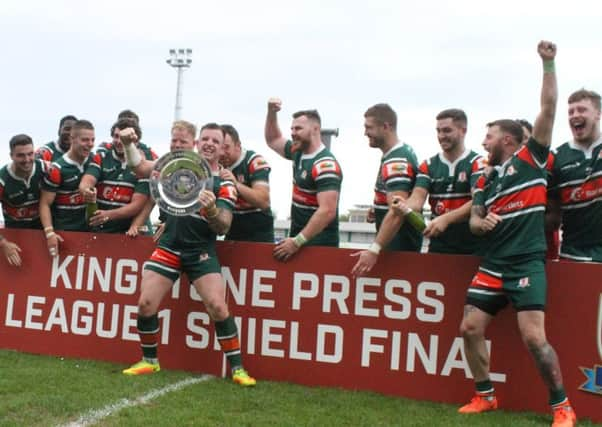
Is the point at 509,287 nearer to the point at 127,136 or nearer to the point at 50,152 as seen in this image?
the point at 127,136

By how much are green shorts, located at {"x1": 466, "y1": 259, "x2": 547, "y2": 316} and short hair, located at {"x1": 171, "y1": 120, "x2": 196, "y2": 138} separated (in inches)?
113

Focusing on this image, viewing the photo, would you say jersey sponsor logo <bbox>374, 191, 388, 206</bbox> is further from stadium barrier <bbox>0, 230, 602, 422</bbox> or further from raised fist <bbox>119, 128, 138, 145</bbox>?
raised fist <bbox>119, 128, 138, 145</bbox>

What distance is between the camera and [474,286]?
5.15m

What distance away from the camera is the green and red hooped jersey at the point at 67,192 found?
7.21m

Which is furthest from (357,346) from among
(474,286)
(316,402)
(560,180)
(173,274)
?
(560,180)

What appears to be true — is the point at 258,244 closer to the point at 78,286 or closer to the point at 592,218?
the point at 78,286

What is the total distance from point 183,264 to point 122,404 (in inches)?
54.7

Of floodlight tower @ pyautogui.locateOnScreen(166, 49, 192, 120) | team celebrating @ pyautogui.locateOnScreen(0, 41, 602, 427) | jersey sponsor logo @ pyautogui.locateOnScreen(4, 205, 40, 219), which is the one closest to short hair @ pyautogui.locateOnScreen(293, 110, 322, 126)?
team celebrating @ pyautogui.locateOnScreen(0, 41, 602, 427)

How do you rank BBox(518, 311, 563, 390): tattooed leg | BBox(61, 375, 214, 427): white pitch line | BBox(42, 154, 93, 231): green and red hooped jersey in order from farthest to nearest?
1. BBox(42, 154, 93, 231): green and red hooped jersey
2. BBox(518, 311, 563, 390): tattooed leg
3. BBox(61, 375, 214, 427): white pitch line

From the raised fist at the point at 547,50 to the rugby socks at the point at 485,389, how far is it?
2.37 meters

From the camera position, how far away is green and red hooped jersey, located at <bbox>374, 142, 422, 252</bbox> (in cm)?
595

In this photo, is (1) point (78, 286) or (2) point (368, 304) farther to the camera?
(1) point (78, 286)

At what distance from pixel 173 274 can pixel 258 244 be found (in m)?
0.79

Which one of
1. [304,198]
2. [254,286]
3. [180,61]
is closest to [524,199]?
[304,198]
